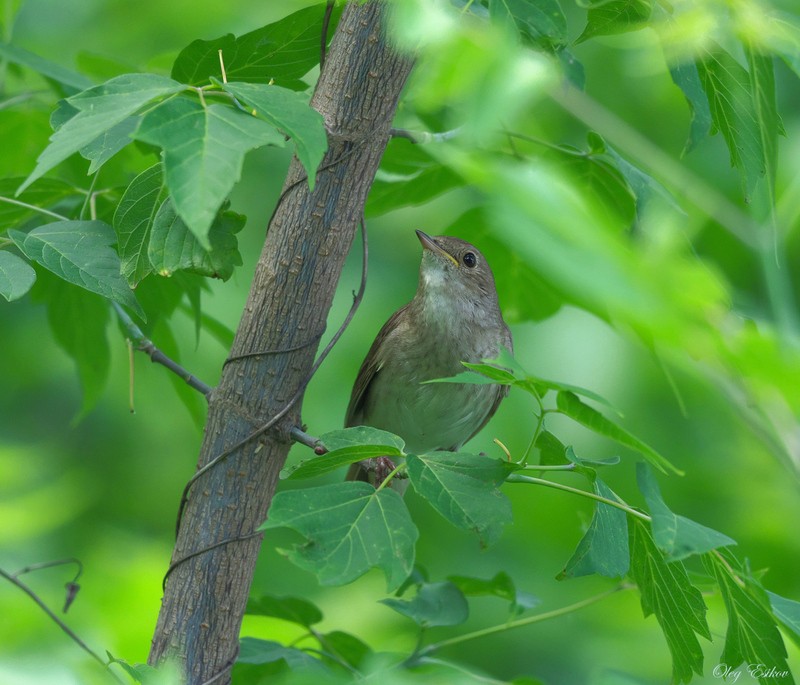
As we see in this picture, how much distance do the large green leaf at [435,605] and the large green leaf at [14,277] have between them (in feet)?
3.49

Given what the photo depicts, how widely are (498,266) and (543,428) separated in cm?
106

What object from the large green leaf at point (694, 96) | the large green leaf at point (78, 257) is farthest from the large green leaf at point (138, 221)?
the large green leaf at point (694, 96)

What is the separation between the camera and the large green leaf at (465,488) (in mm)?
1553

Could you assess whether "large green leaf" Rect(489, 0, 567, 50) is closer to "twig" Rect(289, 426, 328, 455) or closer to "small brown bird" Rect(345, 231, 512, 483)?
"twig" Rect(289, 426, 328, 455)

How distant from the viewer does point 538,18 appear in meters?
1.69

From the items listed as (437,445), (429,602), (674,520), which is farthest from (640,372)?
(674,520)

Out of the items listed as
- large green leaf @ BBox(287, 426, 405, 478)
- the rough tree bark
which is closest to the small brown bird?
the rough tree bark

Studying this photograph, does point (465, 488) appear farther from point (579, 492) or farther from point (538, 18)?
point (538, 18)

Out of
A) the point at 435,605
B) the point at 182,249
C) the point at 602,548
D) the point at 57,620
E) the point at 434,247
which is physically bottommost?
the point at 57,620

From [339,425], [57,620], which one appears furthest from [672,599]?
[339,425]

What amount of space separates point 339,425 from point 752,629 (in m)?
2.87

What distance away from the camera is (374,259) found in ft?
17.3

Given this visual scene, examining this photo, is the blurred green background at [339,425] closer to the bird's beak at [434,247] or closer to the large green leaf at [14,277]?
the bird's beak at [434,247]

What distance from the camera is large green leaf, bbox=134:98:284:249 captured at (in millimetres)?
1275
